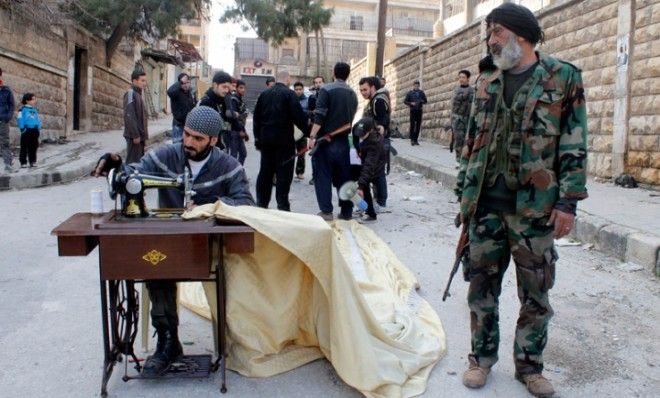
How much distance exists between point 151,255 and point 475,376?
5.80 feet

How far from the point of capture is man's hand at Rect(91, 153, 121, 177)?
10.8ft

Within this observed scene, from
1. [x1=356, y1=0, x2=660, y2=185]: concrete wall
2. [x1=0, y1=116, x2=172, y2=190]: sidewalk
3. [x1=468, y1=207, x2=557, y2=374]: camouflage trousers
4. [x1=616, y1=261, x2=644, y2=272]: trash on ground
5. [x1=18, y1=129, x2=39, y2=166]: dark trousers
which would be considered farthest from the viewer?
[x1=18, y1=129, x2=39, y2=166]: dark trousers

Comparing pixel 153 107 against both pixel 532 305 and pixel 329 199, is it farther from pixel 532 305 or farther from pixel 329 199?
pixel 532 305

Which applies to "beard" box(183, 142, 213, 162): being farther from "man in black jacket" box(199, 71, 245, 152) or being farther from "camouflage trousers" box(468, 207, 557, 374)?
"man in black jacket" box(199, 71, 245, 152)

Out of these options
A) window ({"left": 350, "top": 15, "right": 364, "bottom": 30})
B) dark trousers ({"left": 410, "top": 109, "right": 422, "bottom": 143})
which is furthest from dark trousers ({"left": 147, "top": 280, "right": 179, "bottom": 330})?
window ({"left": 350, "top": 15, "right": 364, "bottom": 30})

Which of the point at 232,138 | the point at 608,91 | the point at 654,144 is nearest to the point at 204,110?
the point at 232,138

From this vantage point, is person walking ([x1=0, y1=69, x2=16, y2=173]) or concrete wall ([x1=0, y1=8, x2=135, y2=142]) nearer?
person walking ([x1=0, y1=69, x2=16, y2=173])

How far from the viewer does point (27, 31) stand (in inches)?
577

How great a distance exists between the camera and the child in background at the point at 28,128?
37.2 feet

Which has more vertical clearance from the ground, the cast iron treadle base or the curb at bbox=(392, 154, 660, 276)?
the curb at bbox=(392, 154, 660, 276)

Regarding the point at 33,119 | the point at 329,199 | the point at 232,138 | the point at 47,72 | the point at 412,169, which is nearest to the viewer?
the point at 329,199

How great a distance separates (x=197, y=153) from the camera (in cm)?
372

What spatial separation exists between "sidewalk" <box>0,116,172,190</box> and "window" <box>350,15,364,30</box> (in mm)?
37243

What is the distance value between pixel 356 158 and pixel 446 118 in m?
11.7
